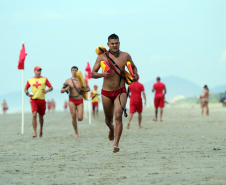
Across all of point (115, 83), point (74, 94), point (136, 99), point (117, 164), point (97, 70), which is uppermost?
point (97, 70)

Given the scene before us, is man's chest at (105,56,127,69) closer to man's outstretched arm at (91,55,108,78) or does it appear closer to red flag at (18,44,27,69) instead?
man's outstretched arm at (91,55,108,78)

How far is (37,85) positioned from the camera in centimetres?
1567

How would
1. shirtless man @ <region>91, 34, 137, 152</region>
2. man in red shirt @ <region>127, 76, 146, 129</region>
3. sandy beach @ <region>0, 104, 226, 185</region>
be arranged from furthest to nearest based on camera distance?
man in red shirt @ <region>127, 76, 146, 129</region> < shirtless man @ <region>91, 34, 137, 152</region> < sandy beach @ <region>0, 104, 226, 185</region>

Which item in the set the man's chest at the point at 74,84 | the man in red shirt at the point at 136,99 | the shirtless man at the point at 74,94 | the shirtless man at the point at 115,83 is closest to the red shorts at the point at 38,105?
the shirtless man at the point at 74,94

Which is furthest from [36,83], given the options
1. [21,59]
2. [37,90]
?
[21,59]

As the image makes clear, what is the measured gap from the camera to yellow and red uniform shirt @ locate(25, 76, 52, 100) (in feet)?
51.4

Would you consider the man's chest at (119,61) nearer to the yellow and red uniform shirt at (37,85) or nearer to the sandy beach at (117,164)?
the sandy beach at (117,164)

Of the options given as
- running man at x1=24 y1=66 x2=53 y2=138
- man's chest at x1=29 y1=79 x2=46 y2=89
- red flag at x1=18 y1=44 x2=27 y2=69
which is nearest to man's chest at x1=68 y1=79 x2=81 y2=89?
running man at x1=24 y1=66 x2=53 y2=138

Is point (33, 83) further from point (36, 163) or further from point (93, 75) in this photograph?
point (36, 163)

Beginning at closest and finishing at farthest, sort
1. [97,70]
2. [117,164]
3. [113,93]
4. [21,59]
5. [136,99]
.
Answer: [117,164], [97,70], [113,93], [21,59], [136,99]

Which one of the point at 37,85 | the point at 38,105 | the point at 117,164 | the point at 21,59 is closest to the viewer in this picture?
the point at 117,164

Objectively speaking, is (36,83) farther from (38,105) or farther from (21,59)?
(21,59)

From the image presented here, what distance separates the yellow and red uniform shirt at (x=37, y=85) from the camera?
15.7 meters

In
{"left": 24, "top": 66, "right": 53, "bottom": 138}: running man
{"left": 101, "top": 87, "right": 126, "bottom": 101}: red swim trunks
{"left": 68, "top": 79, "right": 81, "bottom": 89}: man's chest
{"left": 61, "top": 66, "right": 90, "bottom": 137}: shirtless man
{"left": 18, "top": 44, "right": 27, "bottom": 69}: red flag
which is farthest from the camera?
{"left": 18, "top": 44, "right": 27, "bottom": 69}: red flag
